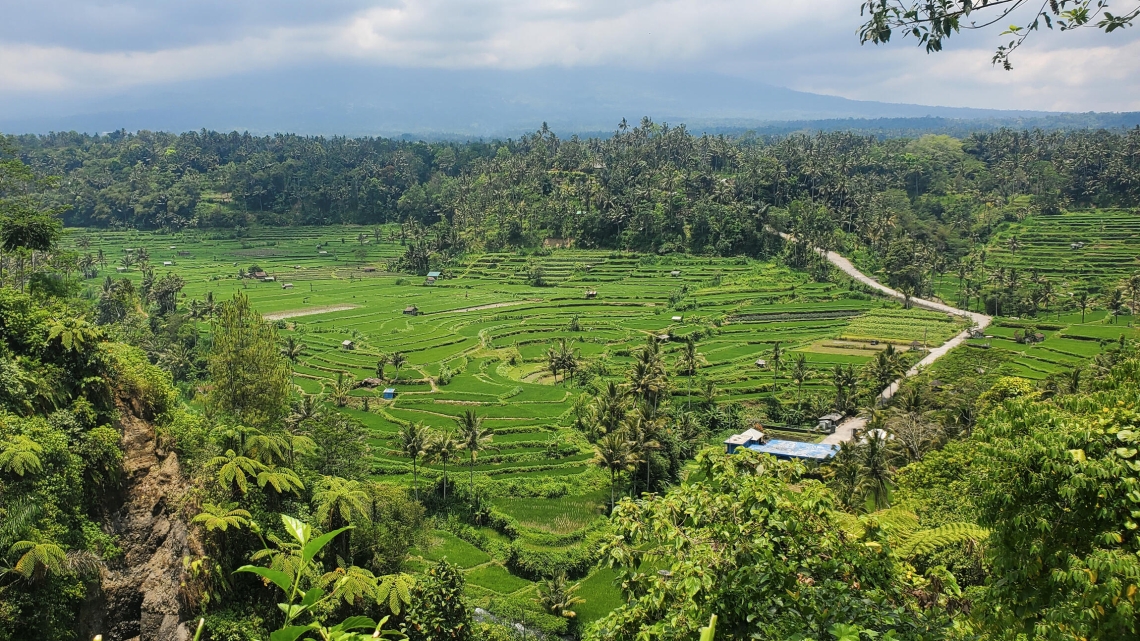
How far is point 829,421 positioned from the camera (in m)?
39.8

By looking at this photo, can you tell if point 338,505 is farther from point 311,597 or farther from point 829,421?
point 829,421

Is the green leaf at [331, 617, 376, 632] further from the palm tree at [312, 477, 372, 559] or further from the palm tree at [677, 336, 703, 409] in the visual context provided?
the palm tree at [677, 336, 703, 409]

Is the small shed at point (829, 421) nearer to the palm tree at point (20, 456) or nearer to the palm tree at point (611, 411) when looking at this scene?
the palm tree at point (611, 411)

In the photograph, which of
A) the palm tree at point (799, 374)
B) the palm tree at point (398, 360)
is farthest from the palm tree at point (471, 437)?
the palm tree at point (799, 374)

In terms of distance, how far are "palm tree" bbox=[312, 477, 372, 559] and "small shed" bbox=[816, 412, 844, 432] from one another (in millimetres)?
27268

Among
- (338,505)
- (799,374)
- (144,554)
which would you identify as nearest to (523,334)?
(799,374)

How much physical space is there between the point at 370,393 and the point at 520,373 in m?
10.2

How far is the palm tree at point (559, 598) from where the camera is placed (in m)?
23.6

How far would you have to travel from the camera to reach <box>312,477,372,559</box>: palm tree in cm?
1894

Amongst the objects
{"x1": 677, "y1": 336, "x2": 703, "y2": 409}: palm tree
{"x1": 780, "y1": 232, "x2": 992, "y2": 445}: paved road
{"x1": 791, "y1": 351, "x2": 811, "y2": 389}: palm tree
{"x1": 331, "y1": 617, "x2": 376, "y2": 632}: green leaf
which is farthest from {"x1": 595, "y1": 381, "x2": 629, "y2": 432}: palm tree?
{"x1": 331, "y1": 617, "x2": 376, "y2": 632}: green leaf

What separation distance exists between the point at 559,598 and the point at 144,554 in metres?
12.6

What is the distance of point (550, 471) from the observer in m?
33.5

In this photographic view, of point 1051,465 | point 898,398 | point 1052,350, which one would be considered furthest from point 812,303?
point 1051,465

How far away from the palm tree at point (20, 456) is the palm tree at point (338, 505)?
21.5 ft
